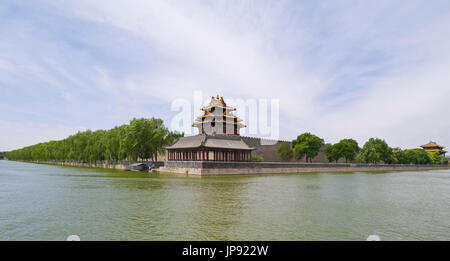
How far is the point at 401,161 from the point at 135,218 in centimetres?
10074

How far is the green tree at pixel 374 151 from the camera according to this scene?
76062mm

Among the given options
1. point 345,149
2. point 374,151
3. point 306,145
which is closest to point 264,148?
point 306,145

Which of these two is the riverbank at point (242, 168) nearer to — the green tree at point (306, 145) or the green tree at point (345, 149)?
the green tree at point (345, 149)

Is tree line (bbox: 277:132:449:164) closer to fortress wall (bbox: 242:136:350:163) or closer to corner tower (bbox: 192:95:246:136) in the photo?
fortress wall (bbox: 242:136:350:163)

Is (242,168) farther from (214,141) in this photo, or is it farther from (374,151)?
(374,151)

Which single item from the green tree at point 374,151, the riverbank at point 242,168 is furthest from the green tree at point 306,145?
the green tree at point 374,151

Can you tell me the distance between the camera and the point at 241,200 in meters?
17.4

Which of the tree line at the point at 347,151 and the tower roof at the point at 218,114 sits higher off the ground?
the tower roof at the point at 218,114

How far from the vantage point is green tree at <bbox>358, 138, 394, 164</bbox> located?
7606 cm

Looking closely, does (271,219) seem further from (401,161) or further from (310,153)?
(401,161)

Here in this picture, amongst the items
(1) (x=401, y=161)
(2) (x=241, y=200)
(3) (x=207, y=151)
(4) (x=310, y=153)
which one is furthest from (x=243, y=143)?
(1) (x=401, y=161)

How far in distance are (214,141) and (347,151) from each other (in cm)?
4041
